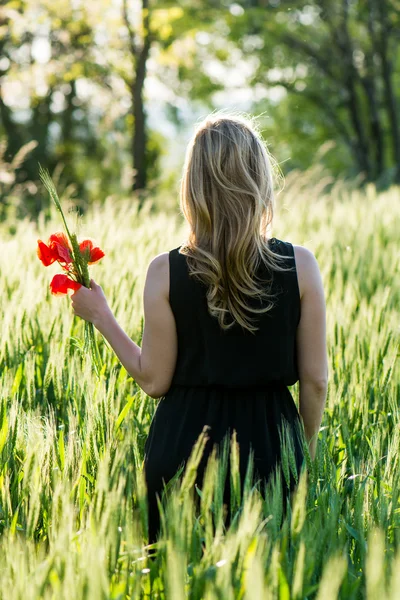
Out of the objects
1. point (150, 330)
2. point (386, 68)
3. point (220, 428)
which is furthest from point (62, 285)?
point (386, 68)

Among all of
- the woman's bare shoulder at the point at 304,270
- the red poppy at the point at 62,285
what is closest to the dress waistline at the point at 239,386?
the woman's bare shoulder at the point at 304,270

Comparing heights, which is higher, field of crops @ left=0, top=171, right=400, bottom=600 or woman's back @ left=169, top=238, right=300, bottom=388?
woman's back @ left=169, top=238, right=300, bottom=388

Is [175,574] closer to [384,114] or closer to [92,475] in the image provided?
[92,475]

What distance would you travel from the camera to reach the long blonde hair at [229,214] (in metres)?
1.96

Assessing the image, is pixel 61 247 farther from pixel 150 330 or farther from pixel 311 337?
pixel 311 337

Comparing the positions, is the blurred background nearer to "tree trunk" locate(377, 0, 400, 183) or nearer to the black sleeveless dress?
"tree trunk" locate(377, 0, 400, 183)

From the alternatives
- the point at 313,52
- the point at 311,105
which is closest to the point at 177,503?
the point at 313,52

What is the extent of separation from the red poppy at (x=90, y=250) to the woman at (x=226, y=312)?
214 mm

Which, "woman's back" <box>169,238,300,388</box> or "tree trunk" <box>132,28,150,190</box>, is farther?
"tree trunk" <box>132,28,150,190</box>

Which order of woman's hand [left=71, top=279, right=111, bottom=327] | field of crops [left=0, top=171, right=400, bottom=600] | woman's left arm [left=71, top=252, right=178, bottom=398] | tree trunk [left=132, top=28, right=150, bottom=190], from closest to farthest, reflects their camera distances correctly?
field of crops [left=0, top=171, right=400, bottom=600] → woman's left arm [left=71, top=252, right=178, bottom=398] → woman's hand [left=71, top=279, right=111, bottom=327] → tree trunk [left=132, top=28, right=150, bottom=190]

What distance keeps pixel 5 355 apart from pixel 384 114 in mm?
29188

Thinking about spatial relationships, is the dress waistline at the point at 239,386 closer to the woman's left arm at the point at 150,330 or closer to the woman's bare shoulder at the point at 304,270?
the woman's left arm at the point at 150,330

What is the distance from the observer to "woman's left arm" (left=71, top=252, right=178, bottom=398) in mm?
2012

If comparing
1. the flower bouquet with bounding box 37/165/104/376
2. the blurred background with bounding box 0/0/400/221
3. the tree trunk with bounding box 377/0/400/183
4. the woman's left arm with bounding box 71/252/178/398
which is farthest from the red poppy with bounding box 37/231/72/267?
the tree trunk with bounding box 377/0/400/183
